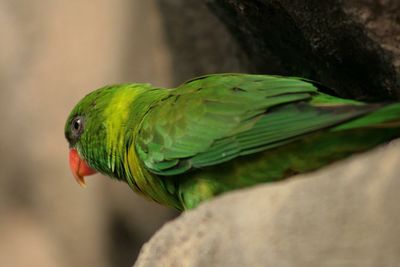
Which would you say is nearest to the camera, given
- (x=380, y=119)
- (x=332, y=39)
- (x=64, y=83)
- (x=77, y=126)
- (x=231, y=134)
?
(x=380, y=119)

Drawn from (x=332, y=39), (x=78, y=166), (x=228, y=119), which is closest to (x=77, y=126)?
(x=78, y=166)

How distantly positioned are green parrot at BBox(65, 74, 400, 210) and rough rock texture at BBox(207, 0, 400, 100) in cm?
22

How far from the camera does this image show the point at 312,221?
1.47 meters

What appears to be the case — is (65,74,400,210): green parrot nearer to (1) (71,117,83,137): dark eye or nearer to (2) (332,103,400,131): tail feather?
(2) (332,103,400,131): tail feather

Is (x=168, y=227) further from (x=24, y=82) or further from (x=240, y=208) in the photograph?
(x=24, y=82)

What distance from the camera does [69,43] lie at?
3.95m

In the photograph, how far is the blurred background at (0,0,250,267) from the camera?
3.93 m

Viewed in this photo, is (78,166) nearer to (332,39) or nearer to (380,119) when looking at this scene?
(332,39)

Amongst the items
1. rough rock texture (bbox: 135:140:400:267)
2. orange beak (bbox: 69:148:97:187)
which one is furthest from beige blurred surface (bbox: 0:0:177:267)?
rough rock texture (bbox: 135:140:400:267)

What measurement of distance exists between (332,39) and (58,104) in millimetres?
2161

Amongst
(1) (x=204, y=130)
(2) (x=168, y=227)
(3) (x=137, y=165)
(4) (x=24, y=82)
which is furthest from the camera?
(4) (x=24, y=82)

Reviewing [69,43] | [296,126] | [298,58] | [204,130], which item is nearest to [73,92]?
[69,43]

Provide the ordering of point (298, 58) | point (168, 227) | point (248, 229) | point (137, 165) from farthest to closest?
point (298, 58)
point (137, 165)
point (168, 227)
point (248, 229)

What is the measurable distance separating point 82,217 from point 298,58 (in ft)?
6.44
